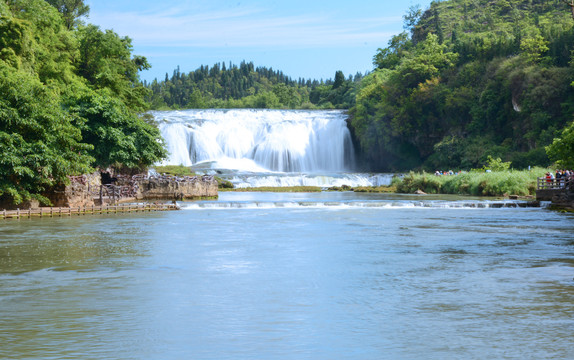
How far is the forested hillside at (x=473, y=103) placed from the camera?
6169cm

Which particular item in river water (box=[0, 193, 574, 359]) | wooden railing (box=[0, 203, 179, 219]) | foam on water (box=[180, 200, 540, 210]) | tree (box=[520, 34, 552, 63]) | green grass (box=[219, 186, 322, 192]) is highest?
tree (box=[520, 34, 552, 63])

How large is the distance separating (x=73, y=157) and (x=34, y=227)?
5.77 m

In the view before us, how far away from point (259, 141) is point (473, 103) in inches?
955

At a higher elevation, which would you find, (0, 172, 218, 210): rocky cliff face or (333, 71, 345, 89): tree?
(333, 71, 345, 89): tree

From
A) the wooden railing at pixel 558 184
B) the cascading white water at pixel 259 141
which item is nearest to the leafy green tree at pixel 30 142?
the wooden railing at pixel 558 184

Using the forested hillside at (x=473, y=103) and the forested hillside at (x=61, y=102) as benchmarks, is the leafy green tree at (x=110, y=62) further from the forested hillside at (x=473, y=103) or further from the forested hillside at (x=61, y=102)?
the forested hillside at (x=473, y=103)

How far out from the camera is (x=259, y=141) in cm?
7781

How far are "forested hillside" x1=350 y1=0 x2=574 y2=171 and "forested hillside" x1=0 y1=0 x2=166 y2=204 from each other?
32053 mm

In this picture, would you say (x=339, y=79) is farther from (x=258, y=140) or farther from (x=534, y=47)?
(x=534, y=47)

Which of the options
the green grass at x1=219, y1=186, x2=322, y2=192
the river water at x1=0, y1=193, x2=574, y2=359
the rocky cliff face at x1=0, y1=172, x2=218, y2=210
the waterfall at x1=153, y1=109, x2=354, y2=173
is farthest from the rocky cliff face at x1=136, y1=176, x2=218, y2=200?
the waterfall at x1=153, y1=109, x2=354, y2=173

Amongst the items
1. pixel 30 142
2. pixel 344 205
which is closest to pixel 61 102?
pixel 30 142

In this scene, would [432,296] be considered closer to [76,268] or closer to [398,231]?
[76,268]

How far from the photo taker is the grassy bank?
152ft

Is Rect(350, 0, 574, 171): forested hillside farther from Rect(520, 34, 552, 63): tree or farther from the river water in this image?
the river water
